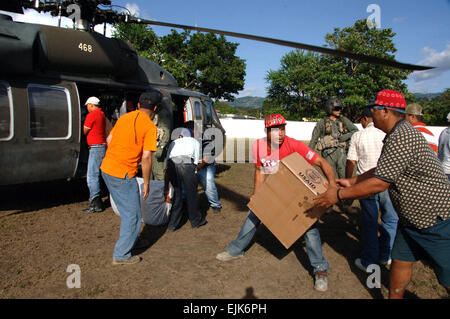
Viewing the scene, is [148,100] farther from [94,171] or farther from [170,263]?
[94,171]

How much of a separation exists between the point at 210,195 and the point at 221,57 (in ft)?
128

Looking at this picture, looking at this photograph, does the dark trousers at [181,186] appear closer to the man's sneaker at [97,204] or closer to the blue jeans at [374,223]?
the man's sneaker at [97,204]

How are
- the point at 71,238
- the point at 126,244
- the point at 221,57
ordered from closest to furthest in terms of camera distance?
the point at 126,244
the point at 71,238
the point at 221,57

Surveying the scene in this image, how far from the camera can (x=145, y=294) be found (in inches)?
122

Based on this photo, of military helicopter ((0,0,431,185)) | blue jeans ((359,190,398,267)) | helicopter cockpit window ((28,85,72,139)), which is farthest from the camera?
helicopter cockpit window ((28,85,72,139))

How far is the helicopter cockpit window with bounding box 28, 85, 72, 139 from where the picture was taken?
5234 millimetres

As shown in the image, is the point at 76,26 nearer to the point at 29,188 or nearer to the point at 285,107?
the point at 29,188

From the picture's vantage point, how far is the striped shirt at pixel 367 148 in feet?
13.0

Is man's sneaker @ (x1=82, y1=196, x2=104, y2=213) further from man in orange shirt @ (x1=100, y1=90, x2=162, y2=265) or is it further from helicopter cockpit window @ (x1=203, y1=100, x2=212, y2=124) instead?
helicopter cockpit window @ (x1=203, y1=100, x2=212, y2=124)

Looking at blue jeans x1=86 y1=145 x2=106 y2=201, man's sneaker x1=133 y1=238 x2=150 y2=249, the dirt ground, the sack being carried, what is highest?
blue jeans x1=86 y1=145 x2=106 y2=201

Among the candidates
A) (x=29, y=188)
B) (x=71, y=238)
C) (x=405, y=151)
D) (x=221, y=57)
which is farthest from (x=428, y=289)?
(x=221, y=57)

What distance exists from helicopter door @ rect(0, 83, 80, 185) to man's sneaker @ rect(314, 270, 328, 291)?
473 centimetres

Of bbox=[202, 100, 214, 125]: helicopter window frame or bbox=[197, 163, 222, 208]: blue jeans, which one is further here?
bbox=[202, 100, 214, 125]: helicopter window frame

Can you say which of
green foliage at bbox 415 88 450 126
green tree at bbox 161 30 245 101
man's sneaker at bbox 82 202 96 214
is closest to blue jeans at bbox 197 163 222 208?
man's sneaker at bbox 82 202 96 214
